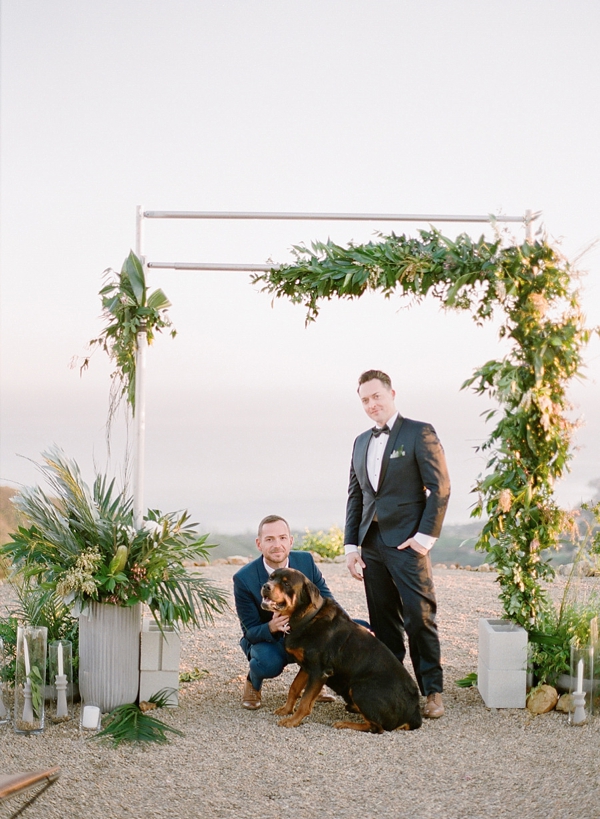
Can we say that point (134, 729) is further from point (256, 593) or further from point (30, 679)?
point (256, 593)

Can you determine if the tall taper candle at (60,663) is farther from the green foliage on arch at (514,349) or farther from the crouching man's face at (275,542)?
the green foliage on arch at (514,349)

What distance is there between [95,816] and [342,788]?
108 cm

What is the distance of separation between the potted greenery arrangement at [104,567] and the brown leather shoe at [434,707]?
1.34 m

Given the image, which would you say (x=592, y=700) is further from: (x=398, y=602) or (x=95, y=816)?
(x=95, y=816)

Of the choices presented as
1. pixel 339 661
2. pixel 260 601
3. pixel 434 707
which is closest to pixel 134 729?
pixel 260 601

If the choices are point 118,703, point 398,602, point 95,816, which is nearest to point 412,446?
point 398,602

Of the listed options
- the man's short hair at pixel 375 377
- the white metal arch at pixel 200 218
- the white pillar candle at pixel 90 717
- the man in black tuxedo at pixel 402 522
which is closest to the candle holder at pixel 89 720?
the white pillar candle at pixel 90 717

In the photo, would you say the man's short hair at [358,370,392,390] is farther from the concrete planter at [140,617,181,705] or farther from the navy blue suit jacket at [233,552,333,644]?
the concrete planter at [140,617,181,705]

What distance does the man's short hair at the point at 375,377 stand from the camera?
490cm

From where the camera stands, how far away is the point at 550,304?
192 inches

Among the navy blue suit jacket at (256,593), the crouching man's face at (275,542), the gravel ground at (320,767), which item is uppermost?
the crouching man's face at (275,542)

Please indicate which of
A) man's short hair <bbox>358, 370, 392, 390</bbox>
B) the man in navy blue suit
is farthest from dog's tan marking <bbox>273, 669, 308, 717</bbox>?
man's short hair <bbox>358, 370, 392, 390</bbox>

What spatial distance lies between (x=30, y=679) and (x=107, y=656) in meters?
0.44

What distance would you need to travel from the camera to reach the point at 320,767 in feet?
12.9
